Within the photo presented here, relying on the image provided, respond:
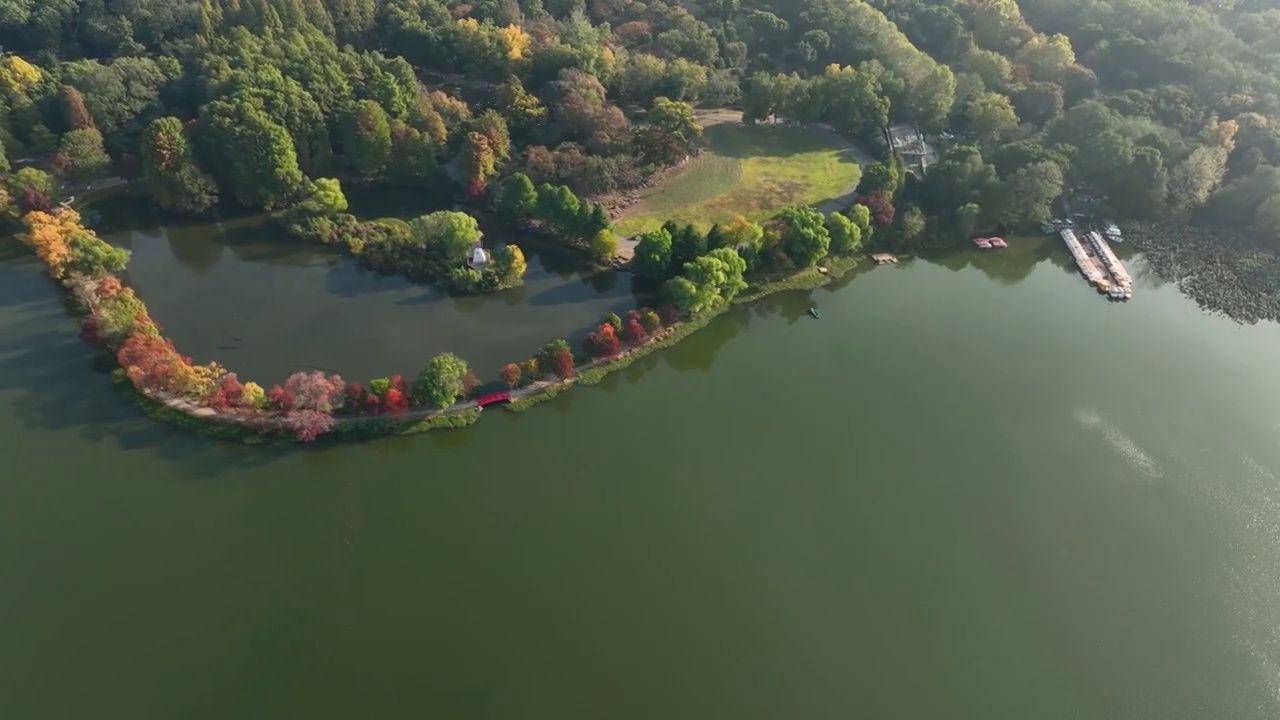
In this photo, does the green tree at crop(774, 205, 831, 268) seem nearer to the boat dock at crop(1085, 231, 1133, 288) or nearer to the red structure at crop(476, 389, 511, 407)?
the red structure at crop(476, 389, 511, 407)

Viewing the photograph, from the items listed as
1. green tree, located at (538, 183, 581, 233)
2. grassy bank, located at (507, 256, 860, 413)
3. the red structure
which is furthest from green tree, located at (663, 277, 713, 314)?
the red structure

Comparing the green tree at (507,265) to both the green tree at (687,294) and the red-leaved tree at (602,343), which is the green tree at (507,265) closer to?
the red-leaved tree at (602,343)

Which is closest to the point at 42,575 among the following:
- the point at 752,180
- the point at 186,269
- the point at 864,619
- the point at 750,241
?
the point at 186,269

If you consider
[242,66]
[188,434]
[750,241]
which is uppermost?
[242,66]

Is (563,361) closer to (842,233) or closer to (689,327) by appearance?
(689,327)

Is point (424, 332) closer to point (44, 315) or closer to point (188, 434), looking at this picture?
point (188, 434)
